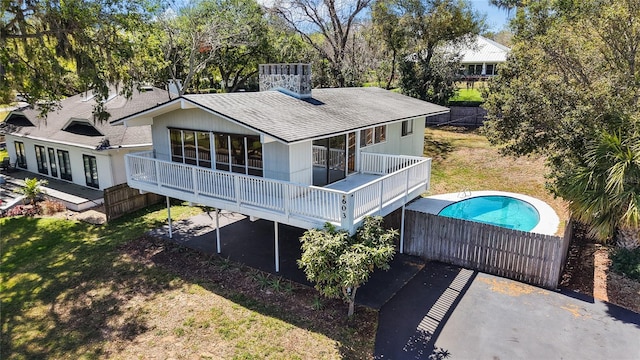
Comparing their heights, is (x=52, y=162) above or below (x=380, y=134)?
below

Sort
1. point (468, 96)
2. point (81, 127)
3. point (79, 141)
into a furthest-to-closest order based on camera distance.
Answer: point (468, 96), point (81, 127), point (79, 141)

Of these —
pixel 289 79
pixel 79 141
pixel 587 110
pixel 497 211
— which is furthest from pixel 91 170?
pixel 587 110

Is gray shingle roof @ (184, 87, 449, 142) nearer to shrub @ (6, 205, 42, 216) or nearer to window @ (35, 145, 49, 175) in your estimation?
shrub @ (6, 205, 42, 216)

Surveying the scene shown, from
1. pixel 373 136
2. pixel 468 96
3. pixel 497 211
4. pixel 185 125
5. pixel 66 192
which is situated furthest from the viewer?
pixel 468 96

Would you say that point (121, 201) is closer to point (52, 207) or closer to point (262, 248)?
point (52, 207)

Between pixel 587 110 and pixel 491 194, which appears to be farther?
pixel 491 194

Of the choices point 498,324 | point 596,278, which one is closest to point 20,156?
point 498,324

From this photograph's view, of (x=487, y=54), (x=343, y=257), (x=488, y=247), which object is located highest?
(x=487, y=54)

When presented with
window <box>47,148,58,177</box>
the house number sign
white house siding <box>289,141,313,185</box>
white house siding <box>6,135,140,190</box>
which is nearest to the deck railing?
the house number sign

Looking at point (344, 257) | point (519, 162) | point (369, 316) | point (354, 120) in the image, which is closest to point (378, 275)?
point (369, 316)
